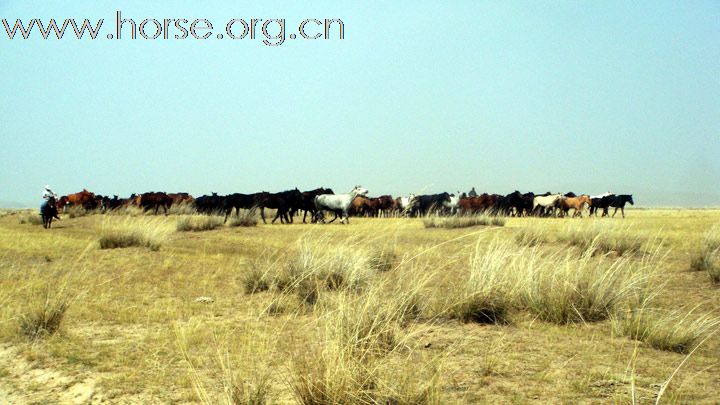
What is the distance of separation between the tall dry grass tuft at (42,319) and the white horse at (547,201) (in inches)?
1683

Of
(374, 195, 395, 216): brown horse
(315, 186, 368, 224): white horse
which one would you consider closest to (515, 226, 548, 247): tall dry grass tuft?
(315, 186, 368, 224): white horse

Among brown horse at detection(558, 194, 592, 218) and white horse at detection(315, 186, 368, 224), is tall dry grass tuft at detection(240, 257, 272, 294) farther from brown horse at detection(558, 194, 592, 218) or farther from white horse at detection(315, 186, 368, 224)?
brown horse at detection(558, 194, 592, 218)

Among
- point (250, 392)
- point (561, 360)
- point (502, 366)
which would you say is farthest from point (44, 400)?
point (561, 360)

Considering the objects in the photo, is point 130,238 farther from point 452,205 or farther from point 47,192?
point 452,205

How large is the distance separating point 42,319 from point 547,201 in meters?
44.4

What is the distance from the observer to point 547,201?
151 feet

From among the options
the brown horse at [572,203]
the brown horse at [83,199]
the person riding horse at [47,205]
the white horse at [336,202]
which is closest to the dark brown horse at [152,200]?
the brown horse at [83,199]

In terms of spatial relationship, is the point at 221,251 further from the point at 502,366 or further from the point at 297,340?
the point at 502,366

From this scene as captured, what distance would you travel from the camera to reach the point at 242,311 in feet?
23.1

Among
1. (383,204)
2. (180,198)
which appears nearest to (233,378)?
(180,198)

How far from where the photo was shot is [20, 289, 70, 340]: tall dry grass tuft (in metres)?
5.77

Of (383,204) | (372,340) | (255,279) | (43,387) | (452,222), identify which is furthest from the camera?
(383,204)

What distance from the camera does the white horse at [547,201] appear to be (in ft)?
147

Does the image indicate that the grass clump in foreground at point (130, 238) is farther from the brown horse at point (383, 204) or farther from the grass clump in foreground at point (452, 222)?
the brown horse at point (383, 204)
